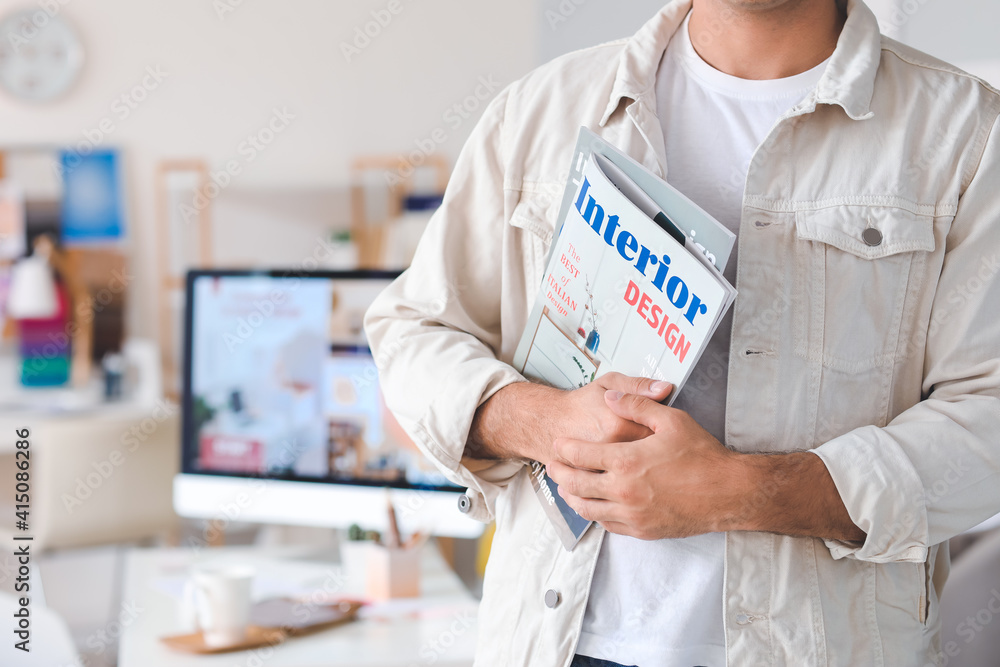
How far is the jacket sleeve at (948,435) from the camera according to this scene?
2.51ft

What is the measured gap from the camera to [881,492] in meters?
0.76

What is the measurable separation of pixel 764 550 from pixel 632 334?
0.78 feet

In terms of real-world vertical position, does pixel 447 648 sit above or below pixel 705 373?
below

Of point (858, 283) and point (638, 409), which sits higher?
point (858, 283)

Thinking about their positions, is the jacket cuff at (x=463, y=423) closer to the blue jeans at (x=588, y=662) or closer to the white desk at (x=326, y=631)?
the blue jeans at (x=588, y=662)

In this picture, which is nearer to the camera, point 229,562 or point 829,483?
point 829,483

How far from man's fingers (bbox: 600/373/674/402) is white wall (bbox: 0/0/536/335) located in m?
3.86

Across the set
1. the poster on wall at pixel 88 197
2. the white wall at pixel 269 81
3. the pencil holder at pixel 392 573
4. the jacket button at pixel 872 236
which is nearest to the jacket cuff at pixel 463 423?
the jacket button at pixel 872 236

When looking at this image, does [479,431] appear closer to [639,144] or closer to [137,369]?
[639,144]

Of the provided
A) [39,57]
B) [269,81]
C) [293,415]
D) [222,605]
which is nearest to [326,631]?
[222,605]

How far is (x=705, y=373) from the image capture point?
0.88 meters

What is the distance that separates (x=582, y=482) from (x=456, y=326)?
0.26 meters

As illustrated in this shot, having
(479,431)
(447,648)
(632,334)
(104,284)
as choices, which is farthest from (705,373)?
(104,284)

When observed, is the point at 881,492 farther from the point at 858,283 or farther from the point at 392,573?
the point at 392,573
